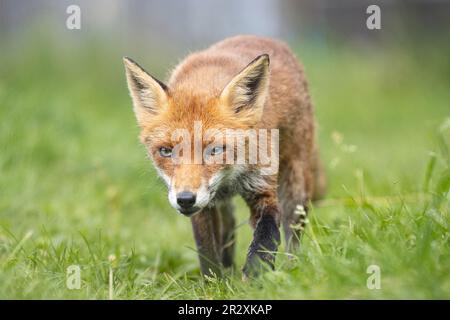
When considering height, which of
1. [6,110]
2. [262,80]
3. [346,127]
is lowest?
[346,127]

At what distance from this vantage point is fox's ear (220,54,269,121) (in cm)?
449

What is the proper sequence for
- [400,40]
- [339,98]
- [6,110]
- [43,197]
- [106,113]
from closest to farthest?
[43,197] → [6,110] → [106,113] → [339,98] → [400,40]

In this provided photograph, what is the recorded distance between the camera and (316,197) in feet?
20.9

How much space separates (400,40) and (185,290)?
36.0ft

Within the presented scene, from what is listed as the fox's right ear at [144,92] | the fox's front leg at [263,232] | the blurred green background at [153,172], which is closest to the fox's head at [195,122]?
the fox's right ear at [144,92]

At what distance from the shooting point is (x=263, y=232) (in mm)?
4648

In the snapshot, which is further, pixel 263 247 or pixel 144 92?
pixel 144 92

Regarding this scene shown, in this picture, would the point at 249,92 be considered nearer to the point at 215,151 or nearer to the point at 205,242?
the point at 215,151

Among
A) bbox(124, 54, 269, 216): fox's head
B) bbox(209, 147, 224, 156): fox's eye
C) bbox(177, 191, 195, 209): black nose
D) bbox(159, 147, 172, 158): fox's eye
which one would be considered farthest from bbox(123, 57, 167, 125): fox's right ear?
bbox(177, 191, 195, 209): black nose

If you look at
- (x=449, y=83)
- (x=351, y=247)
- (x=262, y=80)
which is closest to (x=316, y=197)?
(x=262, y=80)

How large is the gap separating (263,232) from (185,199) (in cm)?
80

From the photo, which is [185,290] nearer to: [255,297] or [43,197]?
[255,297]

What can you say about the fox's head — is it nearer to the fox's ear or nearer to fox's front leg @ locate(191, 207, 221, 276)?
the fox's ear

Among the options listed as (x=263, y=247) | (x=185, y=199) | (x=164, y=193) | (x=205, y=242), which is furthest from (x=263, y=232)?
(x=164, y=193)
